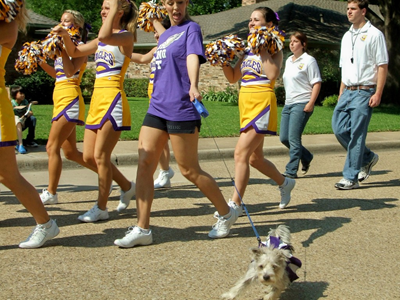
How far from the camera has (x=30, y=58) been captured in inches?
243

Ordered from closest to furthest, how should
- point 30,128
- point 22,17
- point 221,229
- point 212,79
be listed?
point 22,17, point 221,229, point 30,128, point 212,79

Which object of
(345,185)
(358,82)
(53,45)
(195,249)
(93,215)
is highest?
(53,45)

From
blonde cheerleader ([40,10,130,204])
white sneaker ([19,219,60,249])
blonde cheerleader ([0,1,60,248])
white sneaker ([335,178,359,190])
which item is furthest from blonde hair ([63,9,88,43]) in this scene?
white sneaker ([335,178,359,190])

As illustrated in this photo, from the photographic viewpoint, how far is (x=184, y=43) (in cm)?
464

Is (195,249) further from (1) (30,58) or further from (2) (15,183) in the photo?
(1) (30,58)

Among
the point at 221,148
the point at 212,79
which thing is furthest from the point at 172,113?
the point at 212,79

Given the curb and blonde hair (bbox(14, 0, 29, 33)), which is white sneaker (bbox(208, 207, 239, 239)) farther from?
the curb

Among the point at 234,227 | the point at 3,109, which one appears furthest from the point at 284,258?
the point at 3,109

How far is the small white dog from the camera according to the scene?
337 cm

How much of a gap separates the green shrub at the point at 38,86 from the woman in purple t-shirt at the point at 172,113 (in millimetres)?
19466

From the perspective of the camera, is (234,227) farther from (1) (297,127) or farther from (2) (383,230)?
(1) (297,127)

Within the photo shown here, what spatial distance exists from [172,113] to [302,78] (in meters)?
4.00

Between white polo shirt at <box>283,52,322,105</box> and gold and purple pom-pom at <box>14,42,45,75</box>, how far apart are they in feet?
12.3

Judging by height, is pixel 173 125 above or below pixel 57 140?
above
